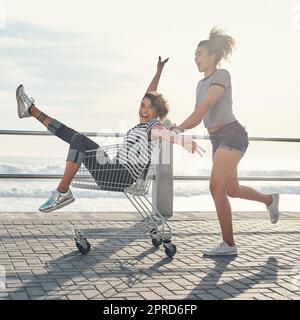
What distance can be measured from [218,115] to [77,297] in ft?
8.09

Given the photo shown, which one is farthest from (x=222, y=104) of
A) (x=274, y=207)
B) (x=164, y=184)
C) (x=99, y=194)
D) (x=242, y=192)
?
(x=99, y=194)

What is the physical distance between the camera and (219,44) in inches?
250

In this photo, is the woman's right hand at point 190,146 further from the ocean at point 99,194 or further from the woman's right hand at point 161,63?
the ocean at point 99,194

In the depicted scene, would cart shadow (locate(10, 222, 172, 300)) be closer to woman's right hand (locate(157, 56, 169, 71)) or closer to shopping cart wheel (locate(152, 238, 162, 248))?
shopping cart wheel (locate(152, 238, 162, 248))

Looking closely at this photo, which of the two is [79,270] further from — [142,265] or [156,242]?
[156,242]

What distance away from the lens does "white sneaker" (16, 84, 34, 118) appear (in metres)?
6.36

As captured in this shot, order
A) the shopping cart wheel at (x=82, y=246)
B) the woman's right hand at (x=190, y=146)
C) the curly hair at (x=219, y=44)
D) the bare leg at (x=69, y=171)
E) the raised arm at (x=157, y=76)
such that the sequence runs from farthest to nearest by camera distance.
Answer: the raised arm at (x=157, y=76), the curly hair at (x=219, y=44), the shopping cart wheel at (x=82, y=246), the bare leg at (x=69, y=171), the woman's right hand at (x=190, y=146)

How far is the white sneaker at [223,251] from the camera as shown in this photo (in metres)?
6.27

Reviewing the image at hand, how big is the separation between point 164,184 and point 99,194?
13.7 m

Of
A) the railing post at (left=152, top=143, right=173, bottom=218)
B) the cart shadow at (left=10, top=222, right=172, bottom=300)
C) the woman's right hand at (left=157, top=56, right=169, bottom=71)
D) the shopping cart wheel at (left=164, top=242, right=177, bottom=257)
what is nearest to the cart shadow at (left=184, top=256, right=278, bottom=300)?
the shopping cart wheel at (left=164, top=242, right=177, bottom=257)

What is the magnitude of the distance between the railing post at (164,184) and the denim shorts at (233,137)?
3.00 m

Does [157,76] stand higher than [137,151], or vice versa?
[157,76]

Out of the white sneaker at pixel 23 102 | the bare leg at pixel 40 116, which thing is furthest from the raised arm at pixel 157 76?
the white sneaker at pixel 23 102
